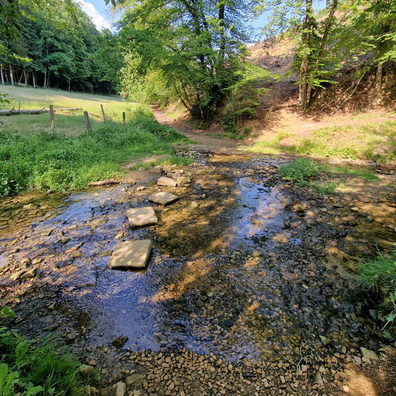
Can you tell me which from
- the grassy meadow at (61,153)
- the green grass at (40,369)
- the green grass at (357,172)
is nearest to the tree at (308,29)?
the green grass at (357,172)

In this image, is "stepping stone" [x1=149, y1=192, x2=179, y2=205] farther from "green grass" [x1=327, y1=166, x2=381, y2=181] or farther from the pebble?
"green grass" [x1=327, y1=166, x2=381, y2=181]

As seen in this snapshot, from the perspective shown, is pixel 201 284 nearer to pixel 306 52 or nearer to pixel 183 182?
pixel 183 182

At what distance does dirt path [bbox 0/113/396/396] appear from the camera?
190cm

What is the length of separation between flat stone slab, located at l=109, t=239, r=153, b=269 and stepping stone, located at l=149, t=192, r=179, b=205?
71.1 inches

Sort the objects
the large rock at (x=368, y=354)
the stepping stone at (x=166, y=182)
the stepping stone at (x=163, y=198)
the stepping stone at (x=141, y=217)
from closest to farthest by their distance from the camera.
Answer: the large rock at (x=368, y=354) < the stepping stone at (x=141, y=217) < the stepping stone at (x=163, y=198) < the stepping stone at (x=166, y=182)

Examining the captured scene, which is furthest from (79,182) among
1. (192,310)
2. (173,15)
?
(173,15)

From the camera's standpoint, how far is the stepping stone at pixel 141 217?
4.47 m

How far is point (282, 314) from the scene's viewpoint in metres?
2.48

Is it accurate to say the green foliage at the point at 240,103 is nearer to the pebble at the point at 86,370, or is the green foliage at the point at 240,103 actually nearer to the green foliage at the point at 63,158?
the green foliage at the point at 63,158

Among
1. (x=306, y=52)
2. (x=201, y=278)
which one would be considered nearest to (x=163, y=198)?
(x=201, y=278)

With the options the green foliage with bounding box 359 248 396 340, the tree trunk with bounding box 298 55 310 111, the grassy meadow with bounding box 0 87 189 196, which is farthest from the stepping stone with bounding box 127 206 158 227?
the tree trunk with bounding box 298 55 310 111

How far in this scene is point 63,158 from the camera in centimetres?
740

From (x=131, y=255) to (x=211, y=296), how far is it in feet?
4.85

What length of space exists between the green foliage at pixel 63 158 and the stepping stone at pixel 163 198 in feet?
7.97
